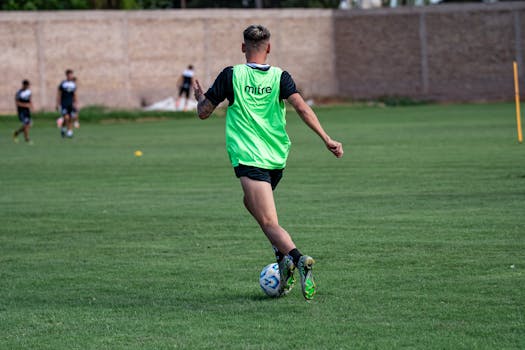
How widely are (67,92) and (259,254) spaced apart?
2676 centimetres

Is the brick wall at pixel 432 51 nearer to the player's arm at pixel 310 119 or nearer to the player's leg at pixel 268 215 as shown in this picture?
the player's arm at pixel 310 119

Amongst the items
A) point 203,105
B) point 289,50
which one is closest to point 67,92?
point 289,50

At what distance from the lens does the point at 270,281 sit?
866cm

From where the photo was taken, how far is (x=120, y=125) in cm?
4541

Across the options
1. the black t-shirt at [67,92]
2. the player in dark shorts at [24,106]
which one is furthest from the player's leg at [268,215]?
the black t-shirt at [67,92]

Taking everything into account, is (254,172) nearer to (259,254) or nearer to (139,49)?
(259,254)

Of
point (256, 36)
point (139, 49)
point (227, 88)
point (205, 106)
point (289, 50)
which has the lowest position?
point (205, 106)

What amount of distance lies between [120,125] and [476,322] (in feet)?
127

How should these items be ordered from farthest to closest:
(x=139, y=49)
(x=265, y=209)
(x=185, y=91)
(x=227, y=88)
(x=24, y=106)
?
(x=139, y=49) → (x=185, y=91) → (x=24, y=106) → (x=227, y=88) → (x=265, y=209)

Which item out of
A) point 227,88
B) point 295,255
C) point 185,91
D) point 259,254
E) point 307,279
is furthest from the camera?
point 185,91

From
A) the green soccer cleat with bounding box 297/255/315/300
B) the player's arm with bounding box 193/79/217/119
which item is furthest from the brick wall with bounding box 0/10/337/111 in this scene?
the green soccer cleat with bounding box 297/255/315/300

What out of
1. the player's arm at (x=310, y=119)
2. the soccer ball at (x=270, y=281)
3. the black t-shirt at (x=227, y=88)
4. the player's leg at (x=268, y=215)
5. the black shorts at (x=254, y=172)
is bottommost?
the soccer ball at (x=270, y=281)

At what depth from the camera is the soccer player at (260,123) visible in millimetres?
8609

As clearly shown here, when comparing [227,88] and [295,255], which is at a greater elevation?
[227,88]
